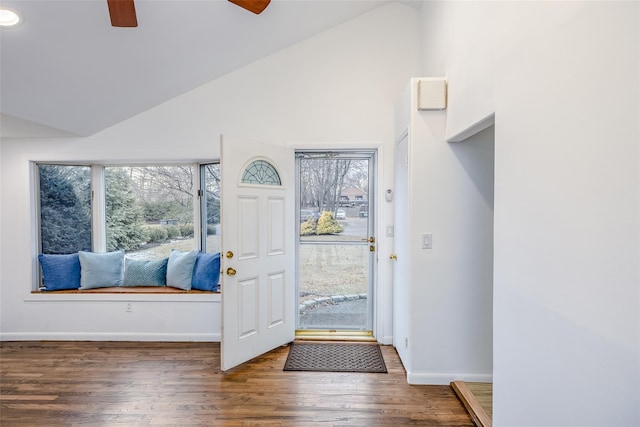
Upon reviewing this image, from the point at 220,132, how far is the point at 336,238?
1.65m

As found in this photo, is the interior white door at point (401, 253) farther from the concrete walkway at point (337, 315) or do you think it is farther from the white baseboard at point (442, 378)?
the concrete walkway at point (337, 315)

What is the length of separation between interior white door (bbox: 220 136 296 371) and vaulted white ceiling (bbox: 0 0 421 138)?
86cm

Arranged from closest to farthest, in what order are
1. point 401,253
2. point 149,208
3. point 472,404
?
point 472,404 < point 401,253 < point 149,208

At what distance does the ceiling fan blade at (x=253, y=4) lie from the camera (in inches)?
92.8

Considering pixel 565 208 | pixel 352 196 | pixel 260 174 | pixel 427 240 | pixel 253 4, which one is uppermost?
pixel 253 4

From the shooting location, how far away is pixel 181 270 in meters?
3.55

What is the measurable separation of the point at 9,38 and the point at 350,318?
11.7 ft

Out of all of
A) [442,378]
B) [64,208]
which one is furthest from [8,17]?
[442,378]

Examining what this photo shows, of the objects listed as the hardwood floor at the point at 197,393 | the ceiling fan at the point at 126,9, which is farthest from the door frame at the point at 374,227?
the ceiling fan at the point at 126,9

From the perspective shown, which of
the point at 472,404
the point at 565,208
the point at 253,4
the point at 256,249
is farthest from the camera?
the point at 256,249

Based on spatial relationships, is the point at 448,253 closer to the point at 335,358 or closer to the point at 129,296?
the point at 335,358

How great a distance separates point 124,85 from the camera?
2953 mm

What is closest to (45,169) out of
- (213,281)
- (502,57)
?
(213,281)

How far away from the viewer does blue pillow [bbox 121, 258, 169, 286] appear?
3617 mm
